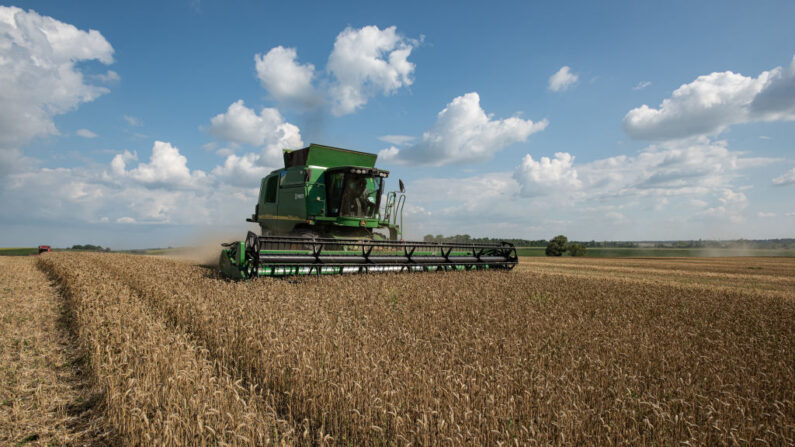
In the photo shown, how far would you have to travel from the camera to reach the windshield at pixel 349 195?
9828 millimetres

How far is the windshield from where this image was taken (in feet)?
32.2

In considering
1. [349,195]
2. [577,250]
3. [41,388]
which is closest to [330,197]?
[349,195]

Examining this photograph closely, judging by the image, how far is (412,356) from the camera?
3.02 meters

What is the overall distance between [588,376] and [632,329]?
204 cm

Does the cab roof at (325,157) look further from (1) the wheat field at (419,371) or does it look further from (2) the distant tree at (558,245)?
(2) the distant tree at (558,245)

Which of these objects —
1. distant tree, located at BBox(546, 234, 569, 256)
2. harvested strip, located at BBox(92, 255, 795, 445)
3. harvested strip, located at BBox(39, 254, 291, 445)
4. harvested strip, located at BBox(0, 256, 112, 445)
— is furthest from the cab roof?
distant tree, located at BBox(546, 234, 569, 256)

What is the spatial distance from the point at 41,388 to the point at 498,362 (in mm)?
3668

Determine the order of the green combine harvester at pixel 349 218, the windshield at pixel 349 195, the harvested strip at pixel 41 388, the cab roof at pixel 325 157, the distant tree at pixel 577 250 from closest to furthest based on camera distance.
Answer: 1. the harvested strip at pixel 41 388
2. the green combine harvester at pixel 349 218
3. the windshield at pixel 349 195
4. the cab roof at pixel 325 157
5. the distant tree at pixel 577 250

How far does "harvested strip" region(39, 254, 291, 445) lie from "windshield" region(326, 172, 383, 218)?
236 inches

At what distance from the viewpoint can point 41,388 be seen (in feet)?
10.4

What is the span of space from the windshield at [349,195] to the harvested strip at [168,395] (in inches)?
236

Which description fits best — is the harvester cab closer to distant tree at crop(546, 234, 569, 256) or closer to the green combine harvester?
the green combine harvester

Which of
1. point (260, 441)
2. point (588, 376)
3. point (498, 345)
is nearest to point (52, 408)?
point (260, 441)

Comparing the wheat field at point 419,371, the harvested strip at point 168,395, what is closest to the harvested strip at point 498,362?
the wheat field at point 419,371
